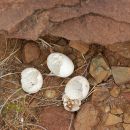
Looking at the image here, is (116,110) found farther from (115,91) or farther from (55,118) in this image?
(55,118)

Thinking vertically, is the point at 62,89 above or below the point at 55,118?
above

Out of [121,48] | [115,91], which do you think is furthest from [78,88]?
[121,48]

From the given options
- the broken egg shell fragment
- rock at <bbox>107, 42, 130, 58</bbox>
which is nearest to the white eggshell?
the broken egg shell fragment

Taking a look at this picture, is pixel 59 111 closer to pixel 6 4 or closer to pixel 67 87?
pixel 67 87

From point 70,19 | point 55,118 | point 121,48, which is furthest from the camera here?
point 55,118

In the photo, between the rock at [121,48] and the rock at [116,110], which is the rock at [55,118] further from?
the rock at [121,48]

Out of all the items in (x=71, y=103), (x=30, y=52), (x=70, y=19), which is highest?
(x=70, y=19)

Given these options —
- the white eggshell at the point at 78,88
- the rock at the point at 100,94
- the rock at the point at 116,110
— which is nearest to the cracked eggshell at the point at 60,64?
the white eggshell at the point at 78,88

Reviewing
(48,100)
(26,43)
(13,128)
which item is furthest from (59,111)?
(26,43)
